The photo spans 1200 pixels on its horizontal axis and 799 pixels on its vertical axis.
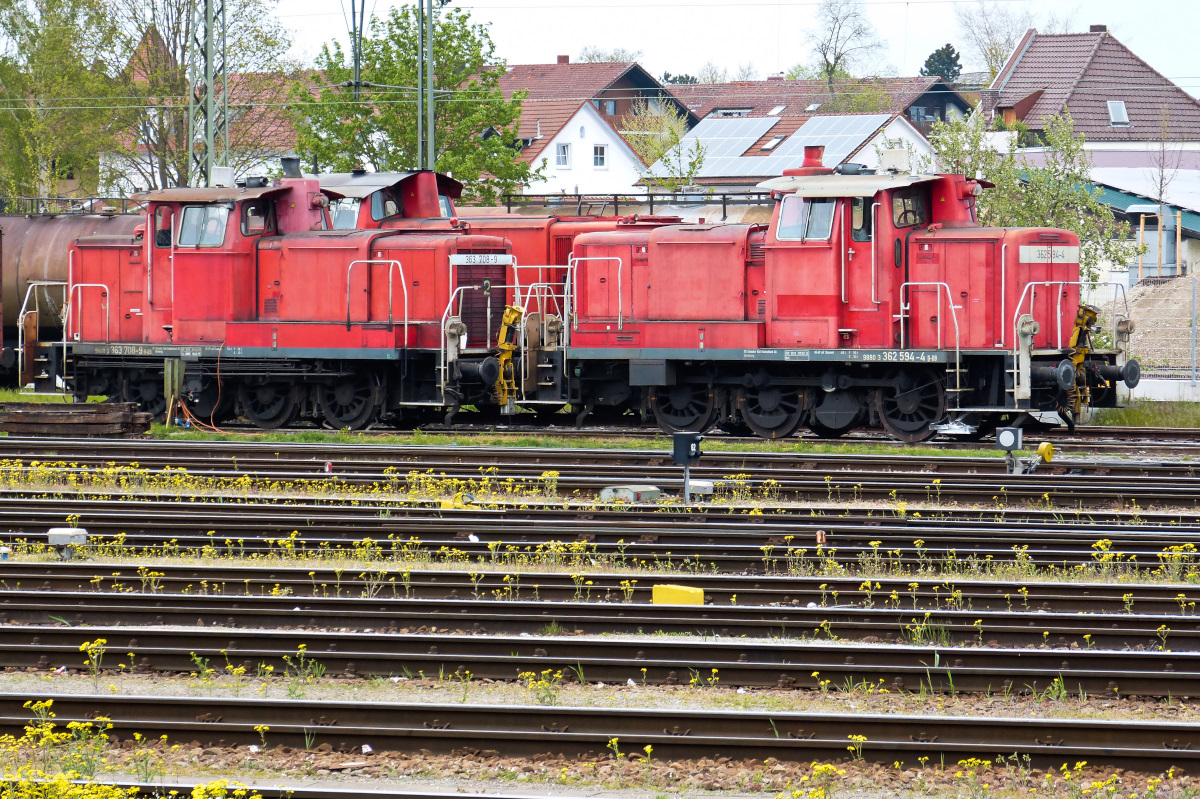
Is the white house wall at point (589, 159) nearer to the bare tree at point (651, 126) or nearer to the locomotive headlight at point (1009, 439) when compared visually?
the bare tree at point (651, 126)

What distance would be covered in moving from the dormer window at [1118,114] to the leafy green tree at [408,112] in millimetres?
33250

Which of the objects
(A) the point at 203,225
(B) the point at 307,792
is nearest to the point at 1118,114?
(A) the point at 203,225

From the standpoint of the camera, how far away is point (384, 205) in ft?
66.8

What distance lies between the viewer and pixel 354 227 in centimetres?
2023

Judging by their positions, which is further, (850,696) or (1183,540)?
(1183,540)

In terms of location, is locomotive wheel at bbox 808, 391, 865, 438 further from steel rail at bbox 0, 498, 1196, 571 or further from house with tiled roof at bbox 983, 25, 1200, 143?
house with tiled roof at bbox 983, 25, 1200, 143

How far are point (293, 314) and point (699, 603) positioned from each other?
39.8 feet

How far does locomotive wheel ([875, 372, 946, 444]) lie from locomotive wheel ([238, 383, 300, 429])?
8.93 metres

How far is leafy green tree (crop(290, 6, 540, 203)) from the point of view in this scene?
3322 cm

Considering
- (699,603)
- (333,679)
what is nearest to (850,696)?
(699,603)

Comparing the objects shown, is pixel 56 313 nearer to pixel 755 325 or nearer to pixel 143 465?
pixel 143 465

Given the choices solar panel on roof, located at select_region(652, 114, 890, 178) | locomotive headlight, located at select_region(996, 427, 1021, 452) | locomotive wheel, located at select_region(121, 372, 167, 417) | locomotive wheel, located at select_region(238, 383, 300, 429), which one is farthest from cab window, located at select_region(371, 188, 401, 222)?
solar panel on roof, located at select_region(652, 114, 890, 178)

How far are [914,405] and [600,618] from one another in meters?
10.1

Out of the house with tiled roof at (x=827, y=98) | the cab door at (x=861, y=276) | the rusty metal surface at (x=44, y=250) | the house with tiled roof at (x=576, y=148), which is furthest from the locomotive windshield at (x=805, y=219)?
the house with tiled roof at (x=827, y=98)
